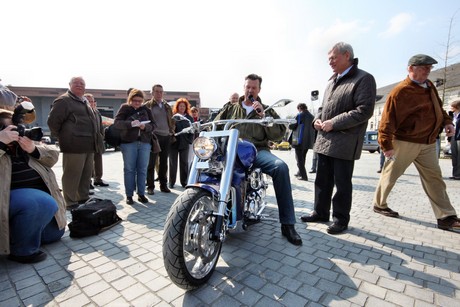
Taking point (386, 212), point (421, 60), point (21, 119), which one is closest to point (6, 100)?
point (21, 119)

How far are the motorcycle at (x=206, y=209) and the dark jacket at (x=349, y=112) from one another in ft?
3.15

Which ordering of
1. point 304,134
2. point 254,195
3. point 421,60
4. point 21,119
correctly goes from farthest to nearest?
point 304,134 → point 421,60 → point 254,195 → point 21,119

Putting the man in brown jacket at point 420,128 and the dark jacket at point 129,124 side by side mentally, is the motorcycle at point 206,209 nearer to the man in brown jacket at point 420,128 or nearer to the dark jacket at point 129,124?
the man in brown jacket at point 420,128

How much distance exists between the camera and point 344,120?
296cm

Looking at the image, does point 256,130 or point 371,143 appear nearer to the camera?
point 256,130

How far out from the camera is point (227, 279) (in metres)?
2.15

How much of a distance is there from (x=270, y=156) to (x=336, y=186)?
102 cm

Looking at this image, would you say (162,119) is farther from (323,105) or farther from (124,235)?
(323,105)

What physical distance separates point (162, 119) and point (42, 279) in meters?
3.62

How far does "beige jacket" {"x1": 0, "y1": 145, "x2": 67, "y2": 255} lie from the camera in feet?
7.41

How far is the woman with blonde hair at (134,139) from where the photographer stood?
14.0ft

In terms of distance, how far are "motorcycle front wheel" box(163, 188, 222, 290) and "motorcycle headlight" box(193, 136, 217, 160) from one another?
0.31 m

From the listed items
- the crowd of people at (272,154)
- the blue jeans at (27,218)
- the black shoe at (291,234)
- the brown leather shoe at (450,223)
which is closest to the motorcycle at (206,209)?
the crowd of people at (272,154)

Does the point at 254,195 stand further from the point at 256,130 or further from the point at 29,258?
the point at 29,258
